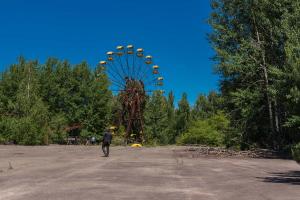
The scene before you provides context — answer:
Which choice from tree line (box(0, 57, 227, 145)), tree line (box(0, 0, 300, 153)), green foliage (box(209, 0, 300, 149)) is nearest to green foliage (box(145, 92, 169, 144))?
tree line (box(0, 0, 300, 153))

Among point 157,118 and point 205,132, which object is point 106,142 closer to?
point 205,132

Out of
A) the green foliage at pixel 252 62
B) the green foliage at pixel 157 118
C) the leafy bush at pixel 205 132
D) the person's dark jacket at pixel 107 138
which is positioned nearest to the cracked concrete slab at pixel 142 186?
the person's dark jacket at pixel 107 138

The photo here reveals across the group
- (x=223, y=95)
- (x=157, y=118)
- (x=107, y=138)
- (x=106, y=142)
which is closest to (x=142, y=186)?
(x=106, y=142)

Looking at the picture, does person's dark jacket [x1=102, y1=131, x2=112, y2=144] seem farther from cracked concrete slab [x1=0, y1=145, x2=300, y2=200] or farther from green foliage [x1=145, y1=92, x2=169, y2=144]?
green foliage [x1=145, y1=92, x2=169, y2=144]

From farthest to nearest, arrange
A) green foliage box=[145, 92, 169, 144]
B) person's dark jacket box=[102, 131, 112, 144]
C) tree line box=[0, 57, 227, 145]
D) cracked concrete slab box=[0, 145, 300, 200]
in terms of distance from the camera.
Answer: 1. green foliage box=[145, 92, 169, 144]
2. tree line box=[0, 57, 227, 145]
3. person's dark jacket box=[102, 131, 112, 144]
4. cracked concrete slab box=[0, 145, 300, 200]

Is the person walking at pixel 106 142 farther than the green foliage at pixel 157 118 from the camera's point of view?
No

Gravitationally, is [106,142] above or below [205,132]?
below

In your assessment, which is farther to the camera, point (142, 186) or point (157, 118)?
point (157, 118)

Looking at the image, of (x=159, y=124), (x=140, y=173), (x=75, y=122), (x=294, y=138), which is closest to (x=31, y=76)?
(x=75, y=122)

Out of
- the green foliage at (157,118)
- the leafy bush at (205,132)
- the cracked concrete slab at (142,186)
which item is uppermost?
the green foliage at (157,118)

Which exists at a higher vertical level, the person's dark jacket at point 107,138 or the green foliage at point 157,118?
the green foliage at point 157,118

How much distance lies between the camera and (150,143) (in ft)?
196

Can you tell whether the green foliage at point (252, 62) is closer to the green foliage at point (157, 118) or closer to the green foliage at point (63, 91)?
the green foliage at point (63, 91)

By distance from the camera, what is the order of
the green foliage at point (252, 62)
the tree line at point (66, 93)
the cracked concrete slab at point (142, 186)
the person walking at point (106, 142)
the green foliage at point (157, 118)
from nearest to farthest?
the cracked concrete slab at point (142, 186), the person walking at point (106, 142), the green foliage at point (252, 62), the tree line at point (66, 93), the green foliage at point (157, 118)
